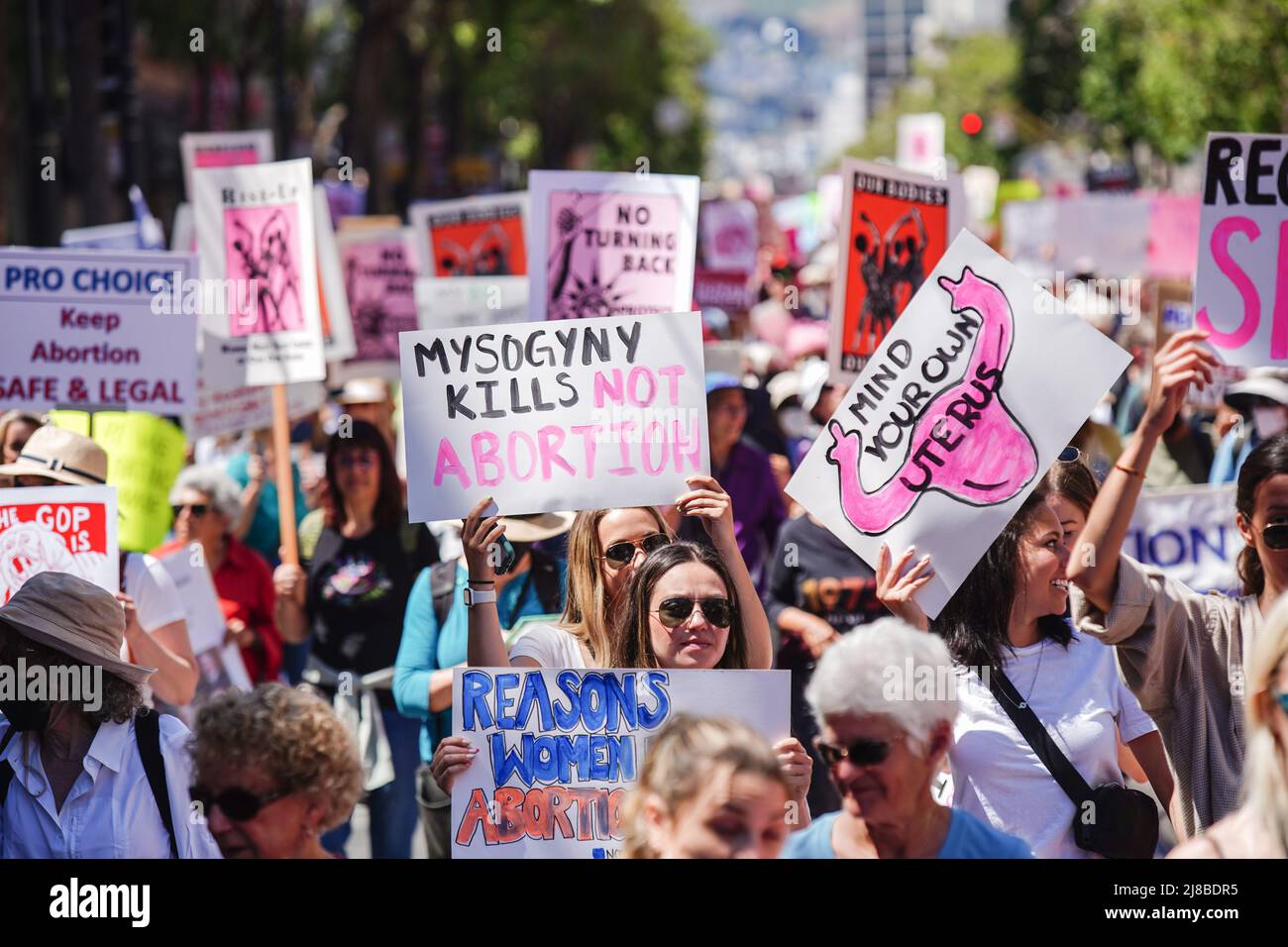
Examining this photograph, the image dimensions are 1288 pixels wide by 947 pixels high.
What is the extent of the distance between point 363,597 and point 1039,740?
10.3ft

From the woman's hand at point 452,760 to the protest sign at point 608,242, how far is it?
10.8ft

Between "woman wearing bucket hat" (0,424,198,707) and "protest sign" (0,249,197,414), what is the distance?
91 cm

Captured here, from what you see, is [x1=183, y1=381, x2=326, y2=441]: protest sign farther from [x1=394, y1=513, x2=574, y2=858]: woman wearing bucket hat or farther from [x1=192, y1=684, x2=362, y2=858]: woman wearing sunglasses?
[x1=192, y1=684, x2=362, y2=858]: woman wearing sunglasses

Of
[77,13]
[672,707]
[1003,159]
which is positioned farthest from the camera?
[1003,159]

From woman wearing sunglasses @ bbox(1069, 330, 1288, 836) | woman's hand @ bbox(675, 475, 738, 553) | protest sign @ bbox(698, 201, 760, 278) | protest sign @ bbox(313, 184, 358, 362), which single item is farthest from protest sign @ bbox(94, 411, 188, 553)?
protest sign @ bbox(698, 201, 760, 278)

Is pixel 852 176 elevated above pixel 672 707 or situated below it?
above

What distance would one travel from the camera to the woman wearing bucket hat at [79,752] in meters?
3.74

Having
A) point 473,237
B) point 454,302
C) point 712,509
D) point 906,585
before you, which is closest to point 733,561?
point 712,509

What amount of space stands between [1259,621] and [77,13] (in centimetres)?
1395

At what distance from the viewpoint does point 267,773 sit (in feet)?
11.1

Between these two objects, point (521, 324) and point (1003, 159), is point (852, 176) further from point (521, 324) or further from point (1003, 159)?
point (1003, 159)

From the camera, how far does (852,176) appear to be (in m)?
6.52

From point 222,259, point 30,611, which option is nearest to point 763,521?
point 222,259

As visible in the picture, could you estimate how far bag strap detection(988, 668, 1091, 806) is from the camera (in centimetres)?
398
